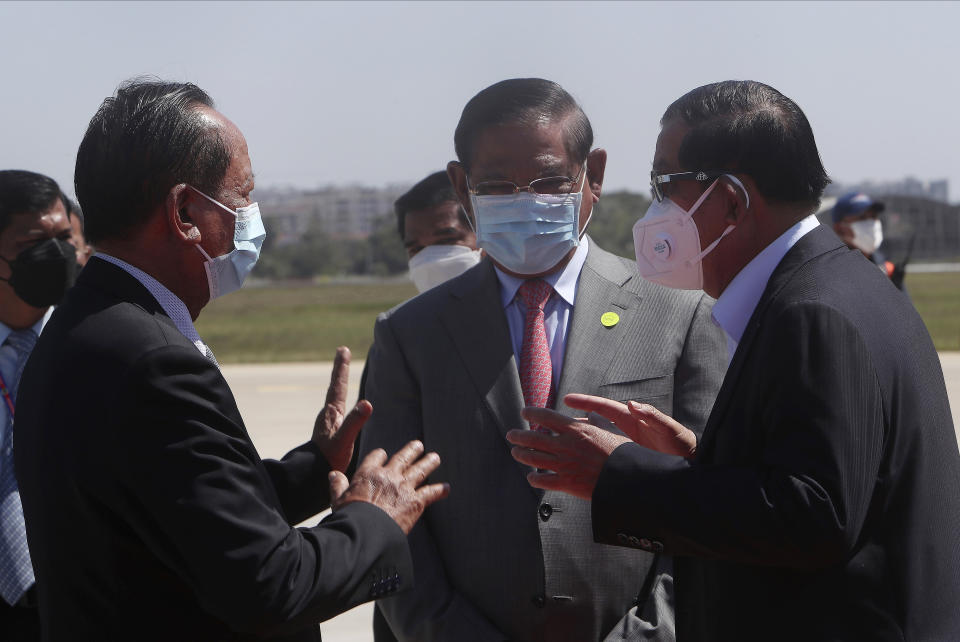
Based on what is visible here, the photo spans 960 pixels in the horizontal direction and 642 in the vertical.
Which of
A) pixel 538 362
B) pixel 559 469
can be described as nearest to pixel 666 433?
pixel 559 469

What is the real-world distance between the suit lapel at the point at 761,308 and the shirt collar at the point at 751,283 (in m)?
0.05

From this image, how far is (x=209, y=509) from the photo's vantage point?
2.10m

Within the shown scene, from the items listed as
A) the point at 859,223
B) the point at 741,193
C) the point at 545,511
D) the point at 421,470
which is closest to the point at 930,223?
the point at 859,223

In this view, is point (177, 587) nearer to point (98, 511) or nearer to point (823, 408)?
point (98, 511)

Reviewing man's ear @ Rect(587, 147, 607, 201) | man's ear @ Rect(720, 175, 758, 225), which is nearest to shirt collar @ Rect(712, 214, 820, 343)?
man's ear @ Rect(720, 175, 758, 225)

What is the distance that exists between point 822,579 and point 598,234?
283 feet

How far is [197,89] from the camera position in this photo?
8.46 ft

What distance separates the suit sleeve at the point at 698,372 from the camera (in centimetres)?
312

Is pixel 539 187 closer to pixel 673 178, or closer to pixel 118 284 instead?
pixel 673 178

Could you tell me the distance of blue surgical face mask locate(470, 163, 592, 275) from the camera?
11.4 feet

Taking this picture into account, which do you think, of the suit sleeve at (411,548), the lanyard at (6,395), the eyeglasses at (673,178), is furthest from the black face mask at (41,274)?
the eyeglasses at (673,178)

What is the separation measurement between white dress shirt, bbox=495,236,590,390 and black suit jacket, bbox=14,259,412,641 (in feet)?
3.84

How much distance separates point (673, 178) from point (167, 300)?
1.30m

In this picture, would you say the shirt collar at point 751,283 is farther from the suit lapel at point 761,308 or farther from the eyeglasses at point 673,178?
the eyeglasses at point 673,178
